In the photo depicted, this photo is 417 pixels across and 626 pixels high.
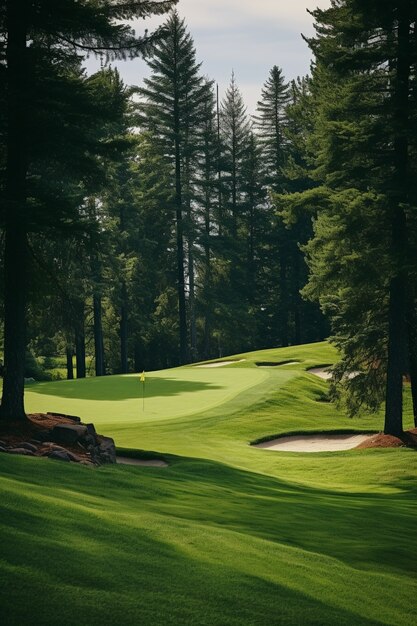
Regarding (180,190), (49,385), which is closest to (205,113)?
(180,190)

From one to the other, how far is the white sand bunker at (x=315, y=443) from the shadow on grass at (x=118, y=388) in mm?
6816

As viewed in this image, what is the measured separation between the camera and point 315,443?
23938 mm

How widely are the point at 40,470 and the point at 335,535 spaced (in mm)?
4472

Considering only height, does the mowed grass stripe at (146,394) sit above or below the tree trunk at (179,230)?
below

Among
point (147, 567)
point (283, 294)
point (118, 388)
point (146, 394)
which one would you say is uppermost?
point (283, 294)

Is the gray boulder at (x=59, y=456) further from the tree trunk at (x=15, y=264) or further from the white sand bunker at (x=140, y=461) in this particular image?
the white sand bunker at (x=140, y=461)

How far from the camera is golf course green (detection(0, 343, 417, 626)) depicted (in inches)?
225

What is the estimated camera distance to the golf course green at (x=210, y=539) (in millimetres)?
5719

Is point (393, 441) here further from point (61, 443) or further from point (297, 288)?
→ point (297, 288)

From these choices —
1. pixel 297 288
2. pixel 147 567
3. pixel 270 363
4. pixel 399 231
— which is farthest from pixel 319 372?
pixel 147 567

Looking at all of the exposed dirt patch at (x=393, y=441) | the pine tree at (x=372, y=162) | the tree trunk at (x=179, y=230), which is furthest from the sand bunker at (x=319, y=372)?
the exposed dirt patch at (x=393, y=441)

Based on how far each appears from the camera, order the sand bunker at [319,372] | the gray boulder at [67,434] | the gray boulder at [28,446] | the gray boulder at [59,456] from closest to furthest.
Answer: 1. the gray boulder at [59,456]
2. the gray boulder at [28,446]
3. the gray boulder at [67,434]
4. the sand bunker at [319,372]

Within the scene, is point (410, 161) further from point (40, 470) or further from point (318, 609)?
point (318, 609)

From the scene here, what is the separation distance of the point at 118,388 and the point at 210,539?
24.0 meters
